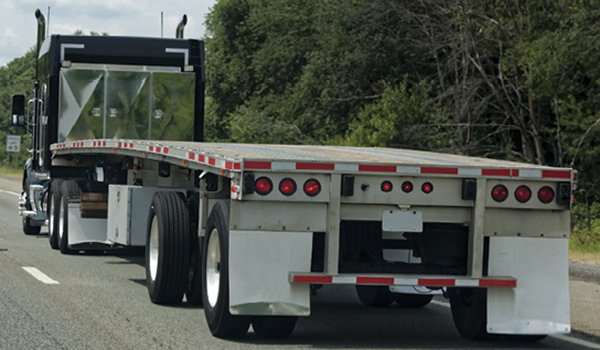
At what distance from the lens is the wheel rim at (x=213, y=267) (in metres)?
8.31

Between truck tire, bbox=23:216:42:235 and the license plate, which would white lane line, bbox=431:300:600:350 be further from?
truck tire, bbox=23:216:42:235

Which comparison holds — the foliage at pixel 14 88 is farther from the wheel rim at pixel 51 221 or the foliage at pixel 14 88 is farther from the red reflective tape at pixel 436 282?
the red reflective tape at pixel 436 282

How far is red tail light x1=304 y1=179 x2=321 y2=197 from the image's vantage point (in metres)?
7.61

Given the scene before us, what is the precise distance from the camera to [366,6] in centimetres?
2939

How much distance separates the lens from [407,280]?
7793mm

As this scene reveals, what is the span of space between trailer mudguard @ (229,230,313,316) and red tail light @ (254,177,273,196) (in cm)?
29

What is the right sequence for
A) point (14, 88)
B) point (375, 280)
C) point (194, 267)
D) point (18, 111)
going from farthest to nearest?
point (14, 88), point (18, 111), point (194, 267), point (375, 280)

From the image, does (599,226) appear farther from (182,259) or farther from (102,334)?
(102,334)

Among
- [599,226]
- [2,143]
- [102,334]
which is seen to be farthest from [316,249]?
[2,143]

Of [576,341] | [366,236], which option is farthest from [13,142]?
[576,341]

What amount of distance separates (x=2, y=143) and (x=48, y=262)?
83.1 metres

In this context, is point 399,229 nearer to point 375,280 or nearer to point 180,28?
point 375,280

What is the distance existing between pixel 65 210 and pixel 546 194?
27.4 feet

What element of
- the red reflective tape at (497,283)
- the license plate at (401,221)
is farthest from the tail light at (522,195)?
the license plate at (401,221)
